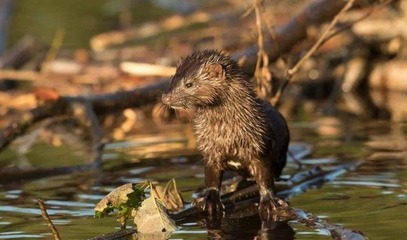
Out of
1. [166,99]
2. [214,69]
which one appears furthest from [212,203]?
[214,69]

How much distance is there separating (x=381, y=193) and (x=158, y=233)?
1.88m

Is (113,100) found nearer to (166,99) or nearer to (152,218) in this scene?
(166,99)

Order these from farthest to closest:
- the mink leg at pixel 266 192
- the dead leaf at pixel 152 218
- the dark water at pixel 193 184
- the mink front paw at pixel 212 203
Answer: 1. the mink front paw at pixel 212 203
2. the mink leg at pixel 266 192
3. the dark water at pixel 193 184
4. the dead leaf at pixel 152 218

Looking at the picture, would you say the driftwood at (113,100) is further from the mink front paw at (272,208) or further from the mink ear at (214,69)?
the mink front paw at (272,208)

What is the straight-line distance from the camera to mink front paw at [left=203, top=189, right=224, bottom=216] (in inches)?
258

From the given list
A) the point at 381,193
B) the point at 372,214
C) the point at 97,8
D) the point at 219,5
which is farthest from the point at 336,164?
the point at 97,8

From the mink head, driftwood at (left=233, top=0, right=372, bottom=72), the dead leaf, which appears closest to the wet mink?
the mink head

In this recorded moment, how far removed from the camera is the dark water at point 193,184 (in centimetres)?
634

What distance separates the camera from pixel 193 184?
801 cm

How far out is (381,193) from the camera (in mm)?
7230

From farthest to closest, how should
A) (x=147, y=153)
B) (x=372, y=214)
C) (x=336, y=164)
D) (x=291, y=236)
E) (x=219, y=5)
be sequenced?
(x=219, y=5) < (x=147, y=153) < (x=336, y=164) < (x=372, y=214) < (x=291, y=236)

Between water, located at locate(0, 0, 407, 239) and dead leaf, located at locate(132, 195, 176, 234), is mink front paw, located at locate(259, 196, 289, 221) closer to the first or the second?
water, located at locate(0, 0, 407, 239)

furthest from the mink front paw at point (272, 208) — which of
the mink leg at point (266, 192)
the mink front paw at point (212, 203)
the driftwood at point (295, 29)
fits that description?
the driftwood at point (295, 29)

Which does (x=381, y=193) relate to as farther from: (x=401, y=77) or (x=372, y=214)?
(x=401, y=77)
